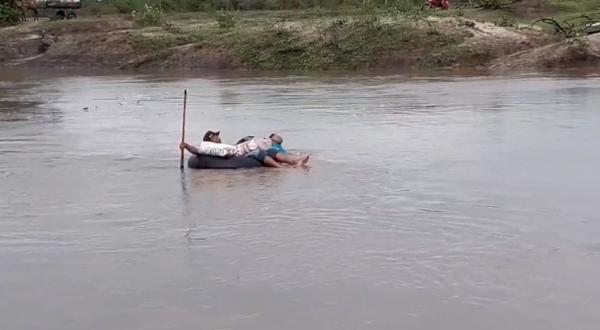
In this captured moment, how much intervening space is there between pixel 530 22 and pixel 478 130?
23304mm

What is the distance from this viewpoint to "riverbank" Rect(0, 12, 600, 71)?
34438 millimetres

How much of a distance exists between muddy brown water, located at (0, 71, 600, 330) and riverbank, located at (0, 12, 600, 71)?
1573 centimetres

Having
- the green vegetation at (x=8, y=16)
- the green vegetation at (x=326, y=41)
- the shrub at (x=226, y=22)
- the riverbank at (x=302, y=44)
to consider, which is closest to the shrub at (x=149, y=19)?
the riverbank at (x=302, y=44)

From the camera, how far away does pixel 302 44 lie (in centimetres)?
3716

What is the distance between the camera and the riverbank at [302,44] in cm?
3444

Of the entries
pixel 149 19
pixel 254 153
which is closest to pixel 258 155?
pixel 254 153

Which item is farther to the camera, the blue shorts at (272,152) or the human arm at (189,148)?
the blue shorts at (272,152)

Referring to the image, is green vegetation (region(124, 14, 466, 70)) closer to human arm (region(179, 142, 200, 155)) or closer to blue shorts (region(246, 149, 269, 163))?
blue shorts (region(246, 149, 269, 163))

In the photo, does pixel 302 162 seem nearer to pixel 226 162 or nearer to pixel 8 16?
pixel 226 162

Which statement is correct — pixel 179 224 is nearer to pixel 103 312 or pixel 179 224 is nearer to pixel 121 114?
pixel 103 312

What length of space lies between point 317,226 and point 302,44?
2812 centimetres

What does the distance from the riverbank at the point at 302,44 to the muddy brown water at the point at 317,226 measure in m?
15.7

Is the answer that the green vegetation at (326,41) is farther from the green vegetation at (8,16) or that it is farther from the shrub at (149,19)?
the green vegetation at (8,16)

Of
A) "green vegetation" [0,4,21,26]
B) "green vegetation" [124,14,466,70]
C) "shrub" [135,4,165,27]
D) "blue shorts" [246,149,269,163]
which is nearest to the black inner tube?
"blue shorts" [246,149,269,163]
